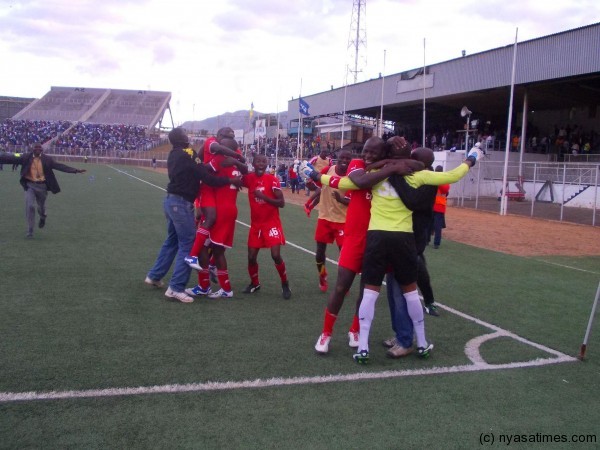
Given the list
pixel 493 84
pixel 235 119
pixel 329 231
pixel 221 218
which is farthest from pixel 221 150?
pixel 235 119

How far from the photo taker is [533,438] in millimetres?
3742

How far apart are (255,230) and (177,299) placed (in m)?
1.35

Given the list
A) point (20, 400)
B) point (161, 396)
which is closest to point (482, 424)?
point (161, 396)

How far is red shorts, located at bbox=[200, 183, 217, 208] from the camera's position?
278 inches

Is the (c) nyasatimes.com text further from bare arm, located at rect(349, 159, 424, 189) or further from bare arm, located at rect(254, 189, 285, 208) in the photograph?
bare arm, located at rect(254, 189, 285, 208)

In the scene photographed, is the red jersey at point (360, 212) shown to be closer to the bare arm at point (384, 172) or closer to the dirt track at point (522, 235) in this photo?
the bare arm at point (384, 172)

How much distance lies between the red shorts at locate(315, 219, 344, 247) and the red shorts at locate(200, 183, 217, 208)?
155 cm

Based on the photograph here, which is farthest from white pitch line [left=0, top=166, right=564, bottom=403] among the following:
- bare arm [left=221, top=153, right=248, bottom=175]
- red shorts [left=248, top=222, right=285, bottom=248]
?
bare arm [left=221, top=153, right=248, bottom=175]

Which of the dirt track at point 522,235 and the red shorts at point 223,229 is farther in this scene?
the dirt track at point 522,235

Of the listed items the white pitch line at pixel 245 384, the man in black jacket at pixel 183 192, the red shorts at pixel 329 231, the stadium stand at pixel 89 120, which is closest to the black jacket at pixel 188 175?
the man in black jacket at pixel 183 192

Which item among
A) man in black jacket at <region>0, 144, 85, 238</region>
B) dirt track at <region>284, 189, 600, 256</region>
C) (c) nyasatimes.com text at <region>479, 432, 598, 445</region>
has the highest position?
man in black jacket at <region>0, 144, 85, 238</region>

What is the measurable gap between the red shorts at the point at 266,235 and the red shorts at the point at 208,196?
63cm

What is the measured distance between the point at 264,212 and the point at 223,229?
0.62m

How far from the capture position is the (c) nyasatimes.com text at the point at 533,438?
3689 millimetres
